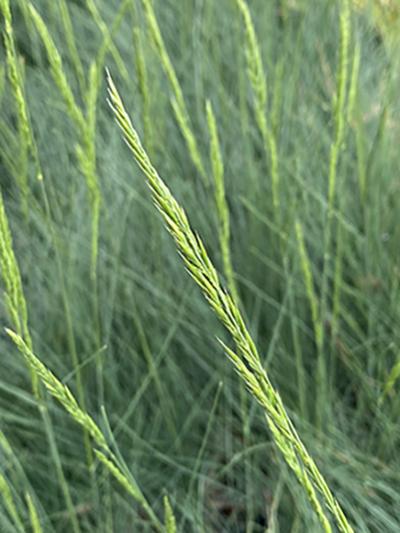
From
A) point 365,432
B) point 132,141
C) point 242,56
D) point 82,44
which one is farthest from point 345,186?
point 132,141

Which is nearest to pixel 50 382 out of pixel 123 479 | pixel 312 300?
pixel 123 479

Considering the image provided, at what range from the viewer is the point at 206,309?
5.07 feet

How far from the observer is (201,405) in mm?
1523

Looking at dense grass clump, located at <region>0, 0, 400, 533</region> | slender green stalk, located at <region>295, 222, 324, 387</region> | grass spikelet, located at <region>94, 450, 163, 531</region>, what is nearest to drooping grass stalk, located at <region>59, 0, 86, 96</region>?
dense grass clump, located at <region>0, 0, 400, 533</region>

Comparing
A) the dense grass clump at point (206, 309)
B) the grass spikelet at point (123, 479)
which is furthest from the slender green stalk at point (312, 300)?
the grass spikelet at point (123, 479)

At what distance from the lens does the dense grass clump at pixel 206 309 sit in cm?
120

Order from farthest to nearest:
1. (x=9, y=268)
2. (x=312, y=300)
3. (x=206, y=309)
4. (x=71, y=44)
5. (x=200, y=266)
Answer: (x=206, y=309) → (x=71, y=44) → (x=312, y=300) → (x=9, y=268) → (x=200, y=266)

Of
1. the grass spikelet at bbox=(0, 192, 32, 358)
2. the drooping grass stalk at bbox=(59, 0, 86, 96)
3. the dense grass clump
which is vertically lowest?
the dense grass clump

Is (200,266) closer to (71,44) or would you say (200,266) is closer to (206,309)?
(71,44)

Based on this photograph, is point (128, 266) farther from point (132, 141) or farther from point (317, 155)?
point (132, 141)

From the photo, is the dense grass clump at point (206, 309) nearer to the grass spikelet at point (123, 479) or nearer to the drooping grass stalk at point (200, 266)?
the grass spikelet at point (123, 479)

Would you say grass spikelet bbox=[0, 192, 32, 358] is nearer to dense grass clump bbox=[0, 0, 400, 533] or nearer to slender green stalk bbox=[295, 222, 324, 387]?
dense grass clump bbox=[0, 0, 400, 533]

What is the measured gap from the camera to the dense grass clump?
47.3 inches

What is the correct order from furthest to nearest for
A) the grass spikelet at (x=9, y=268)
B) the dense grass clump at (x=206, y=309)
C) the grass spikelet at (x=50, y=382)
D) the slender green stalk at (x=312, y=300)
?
the dense grass clump at (x=206, y=309)
the slender green stalk at (x=312, y=300)
the grass spikelet at (x=9, y=268)
the grass spikelet at (x=50, y=382)
